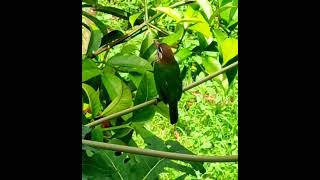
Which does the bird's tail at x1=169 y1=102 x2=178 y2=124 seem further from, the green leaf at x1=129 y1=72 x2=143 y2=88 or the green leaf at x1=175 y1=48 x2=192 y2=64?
the green leaf at x1=175 y1=48 x2=192 y2=64

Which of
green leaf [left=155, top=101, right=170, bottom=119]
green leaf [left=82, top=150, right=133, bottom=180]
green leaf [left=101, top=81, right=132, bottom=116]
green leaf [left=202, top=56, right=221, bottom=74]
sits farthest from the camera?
green leaf [left=202, top=56, right=221, bottom=74]

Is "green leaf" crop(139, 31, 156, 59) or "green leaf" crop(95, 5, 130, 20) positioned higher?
"green leaf" crop(95, 5, 130, 20)

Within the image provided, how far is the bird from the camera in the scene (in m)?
1.02

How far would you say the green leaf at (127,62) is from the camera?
1066 millimetres

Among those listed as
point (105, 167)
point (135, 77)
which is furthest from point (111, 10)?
point (105, 167)

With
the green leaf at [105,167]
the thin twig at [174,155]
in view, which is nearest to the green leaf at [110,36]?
the green leaf at [105,167]

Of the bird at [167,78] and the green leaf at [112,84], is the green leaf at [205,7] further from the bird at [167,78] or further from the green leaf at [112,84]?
the green leaf at [112,84]

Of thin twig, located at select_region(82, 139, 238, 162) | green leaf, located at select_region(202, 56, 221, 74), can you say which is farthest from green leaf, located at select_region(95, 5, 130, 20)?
thin twig, located at select_region(82, 139, 238, 162)

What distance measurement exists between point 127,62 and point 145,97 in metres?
0.08

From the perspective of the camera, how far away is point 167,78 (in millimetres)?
1021

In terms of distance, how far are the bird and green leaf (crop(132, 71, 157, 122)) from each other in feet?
0.05
